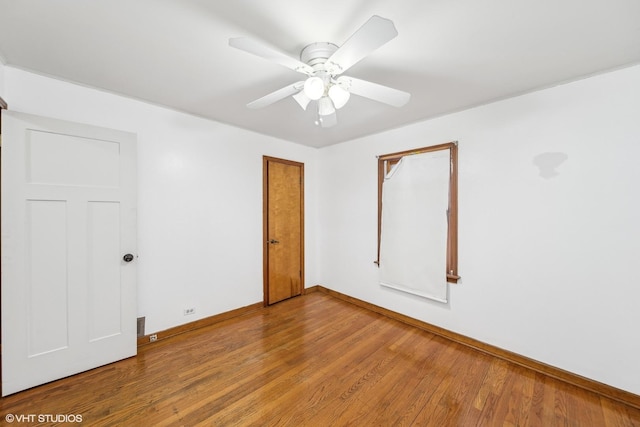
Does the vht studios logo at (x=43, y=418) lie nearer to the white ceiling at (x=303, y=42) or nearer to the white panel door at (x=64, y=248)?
the white panel door at (x=64, y=248)

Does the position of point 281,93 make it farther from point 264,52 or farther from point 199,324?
point 199,324

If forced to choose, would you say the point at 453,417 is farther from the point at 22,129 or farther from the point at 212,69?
the point at 22,129

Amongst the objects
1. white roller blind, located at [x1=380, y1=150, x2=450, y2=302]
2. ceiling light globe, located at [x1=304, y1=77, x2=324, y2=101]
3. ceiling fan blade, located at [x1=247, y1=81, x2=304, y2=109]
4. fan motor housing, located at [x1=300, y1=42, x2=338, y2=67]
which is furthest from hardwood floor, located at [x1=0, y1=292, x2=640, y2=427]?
fan motor housing, located at [x1=300, y1=42, x2=338, y2=67]

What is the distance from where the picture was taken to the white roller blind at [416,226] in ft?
8.75

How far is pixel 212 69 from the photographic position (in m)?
1.83

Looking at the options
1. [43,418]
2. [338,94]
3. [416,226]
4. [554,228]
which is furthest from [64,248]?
[554,228]

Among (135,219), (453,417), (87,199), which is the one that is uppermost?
(87,199)

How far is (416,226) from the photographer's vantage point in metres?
2.87

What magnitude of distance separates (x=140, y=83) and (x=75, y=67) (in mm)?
398

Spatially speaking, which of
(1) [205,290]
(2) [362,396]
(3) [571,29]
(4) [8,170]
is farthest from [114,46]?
(2) [362,396]

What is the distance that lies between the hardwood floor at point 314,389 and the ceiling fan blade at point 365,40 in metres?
2.20

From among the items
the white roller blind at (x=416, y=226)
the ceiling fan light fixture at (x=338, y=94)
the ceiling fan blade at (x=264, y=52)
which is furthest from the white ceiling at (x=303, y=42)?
the white roller blind at (x=416, y=226)

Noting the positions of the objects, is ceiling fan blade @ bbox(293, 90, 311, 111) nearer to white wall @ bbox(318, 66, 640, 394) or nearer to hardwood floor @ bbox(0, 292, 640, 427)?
white wall @ bbox(318, 66, 640, 394)

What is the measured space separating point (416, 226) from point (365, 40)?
2202mm
